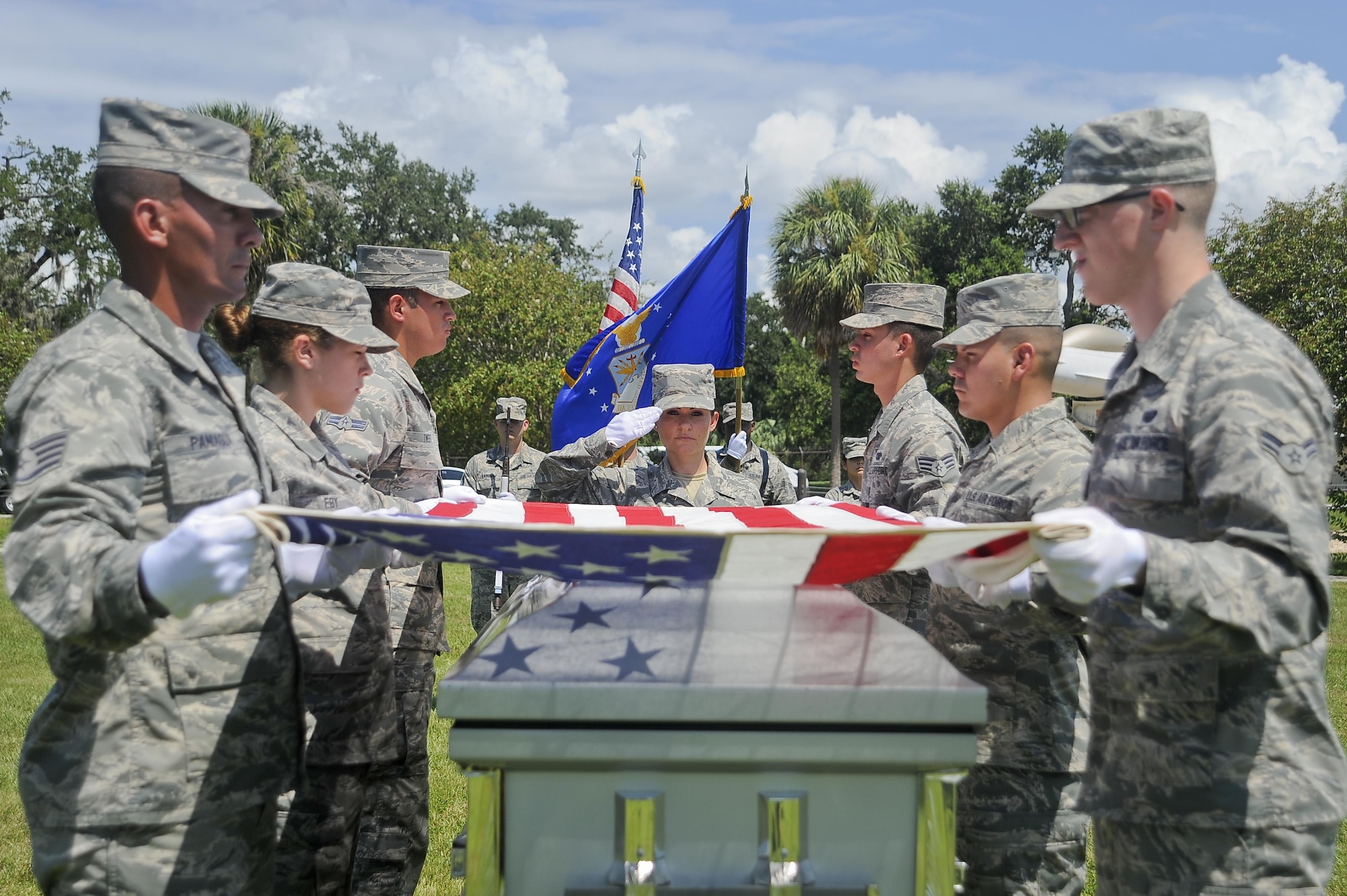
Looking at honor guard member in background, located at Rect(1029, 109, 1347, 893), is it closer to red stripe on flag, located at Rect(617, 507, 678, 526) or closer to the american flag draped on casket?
the american flag draped on casket

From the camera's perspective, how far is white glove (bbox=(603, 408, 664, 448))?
5.48 m

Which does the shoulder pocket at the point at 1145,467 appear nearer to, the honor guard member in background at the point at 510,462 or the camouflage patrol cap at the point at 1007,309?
the camouflage patrol cap at the point at 1007,309

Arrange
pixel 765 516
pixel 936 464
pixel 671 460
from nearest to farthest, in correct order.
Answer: pixel 765 516, pixel 936 464, pixel 671 460

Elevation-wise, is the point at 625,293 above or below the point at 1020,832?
above

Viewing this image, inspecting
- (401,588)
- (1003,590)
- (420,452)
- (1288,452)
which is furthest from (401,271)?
(1288,452)

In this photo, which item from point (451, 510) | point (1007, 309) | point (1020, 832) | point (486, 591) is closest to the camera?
point (1020, 832)

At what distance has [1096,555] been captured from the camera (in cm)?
197

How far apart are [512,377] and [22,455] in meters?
25.4

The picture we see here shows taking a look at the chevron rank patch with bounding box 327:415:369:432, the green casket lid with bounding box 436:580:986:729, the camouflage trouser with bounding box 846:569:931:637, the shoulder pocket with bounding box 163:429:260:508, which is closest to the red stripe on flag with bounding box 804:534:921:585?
the green casket lid with bounding box 436:580:986:729

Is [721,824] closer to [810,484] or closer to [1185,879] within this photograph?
[1185,879]

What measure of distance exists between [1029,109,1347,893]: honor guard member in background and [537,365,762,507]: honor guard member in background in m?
2.82

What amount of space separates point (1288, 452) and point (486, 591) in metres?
8.09

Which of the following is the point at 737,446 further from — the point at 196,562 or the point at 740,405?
the point at 196,562

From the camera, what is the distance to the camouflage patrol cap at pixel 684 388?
5168mm
